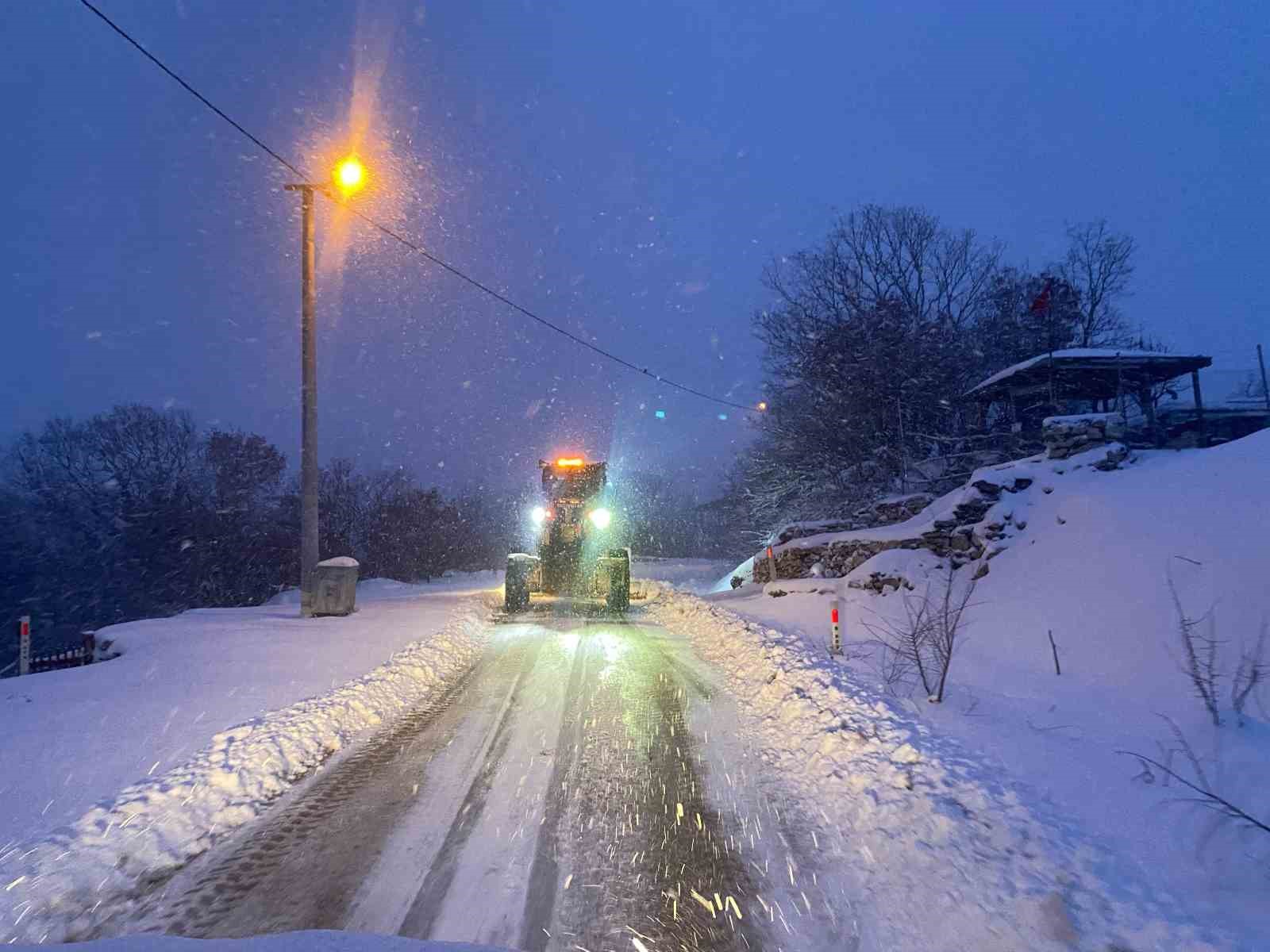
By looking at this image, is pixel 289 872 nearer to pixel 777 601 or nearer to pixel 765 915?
pixel 765 915

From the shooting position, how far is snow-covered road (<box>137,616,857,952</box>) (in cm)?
370

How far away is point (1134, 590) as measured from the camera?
9.57 m

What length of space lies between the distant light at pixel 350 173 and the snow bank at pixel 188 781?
8540 mm

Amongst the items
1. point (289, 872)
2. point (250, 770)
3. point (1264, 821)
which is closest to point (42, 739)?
point (250, 770)

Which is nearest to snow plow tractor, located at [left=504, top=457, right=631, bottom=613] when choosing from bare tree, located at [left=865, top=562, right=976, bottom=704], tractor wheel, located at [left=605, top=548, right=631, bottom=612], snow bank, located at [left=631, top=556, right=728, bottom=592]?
tractor wheel, located at [left=605, top=548, right=631, bottom=612]

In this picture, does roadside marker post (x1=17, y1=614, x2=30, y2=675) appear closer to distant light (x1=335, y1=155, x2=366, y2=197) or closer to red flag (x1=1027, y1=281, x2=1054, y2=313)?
distant light (x1=335, y1=155, x2=366, y2=197)

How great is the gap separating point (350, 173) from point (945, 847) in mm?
14328

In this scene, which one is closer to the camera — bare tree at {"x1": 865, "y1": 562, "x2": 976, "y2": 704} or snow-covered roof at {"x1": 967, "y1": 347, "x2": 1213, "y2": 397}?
bare tree at {"x1": 865, "y1": 562, "x2": 976, "y2": 704}

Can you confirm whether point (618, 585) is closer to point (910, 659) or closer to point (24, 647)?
point (910, 659)

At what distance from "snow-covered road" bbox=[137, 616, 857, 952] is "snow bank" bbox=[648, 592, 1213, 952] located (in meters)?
0.30

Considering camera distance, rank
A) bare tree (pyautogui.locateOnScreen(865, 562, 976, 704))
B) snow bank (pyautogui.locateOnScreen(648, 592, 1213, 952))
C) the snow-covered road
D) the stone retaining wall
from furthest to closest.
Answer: the stone retaining wall
bare tree (pyautogui.locateOnScreen(865, 562, 976, 704))
the snow-covered road
snow bank (pyautogui.locateOnScreen(648, 592, 1213, 952))

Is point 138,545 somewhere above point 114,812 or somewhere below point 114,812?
above

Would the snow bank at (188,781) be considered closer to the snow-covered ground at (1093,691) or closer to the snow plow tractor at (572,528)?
the snow-covered ground at (1093,691)

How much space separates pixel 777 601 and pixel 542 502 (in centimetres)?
810
